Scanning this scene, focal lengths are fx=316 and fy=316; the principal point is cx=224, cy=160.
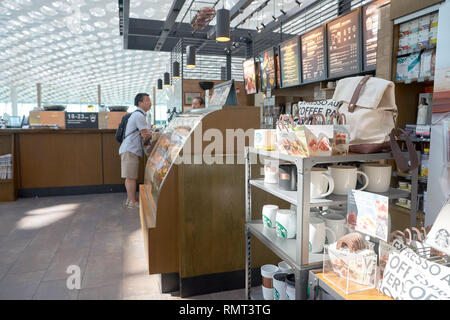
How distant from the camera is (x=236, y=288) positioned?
8.16ft

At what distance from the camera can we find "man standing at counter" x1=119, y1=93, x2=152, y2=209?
14.4ft

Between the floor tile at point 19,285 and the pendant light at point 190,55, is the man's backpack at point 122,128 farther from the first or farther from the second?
the pendant light at point 190,55

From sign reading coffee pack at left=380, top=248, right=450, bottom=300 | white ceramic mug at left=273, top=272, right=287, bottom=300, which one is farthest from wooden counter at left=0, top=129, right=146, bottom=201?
sign reading coffee pack at left=380, top=248, right=450, bottom=300

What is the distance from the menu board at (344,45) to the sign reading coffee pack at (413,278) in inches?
132

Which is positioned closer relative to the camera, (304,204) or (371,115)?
(304,204)

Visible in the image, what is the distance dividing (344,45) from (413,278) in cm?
379

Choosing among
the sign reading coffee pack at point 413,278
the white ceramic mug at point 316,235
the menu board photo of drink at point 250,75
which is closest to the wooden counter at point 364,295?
the sign reading coffee pack at point 413,278

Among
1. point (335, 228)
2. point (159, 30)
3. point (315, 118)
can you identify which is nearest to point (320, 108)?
point (315, 118)

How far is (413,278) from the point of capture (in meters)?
1.03

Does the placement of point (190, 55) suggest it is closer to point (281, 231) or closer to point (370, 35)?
point (370, 35)

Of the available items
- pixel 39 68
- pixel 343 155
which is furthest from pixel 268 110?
pixel 39 68

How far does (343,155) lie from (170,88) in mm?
9581

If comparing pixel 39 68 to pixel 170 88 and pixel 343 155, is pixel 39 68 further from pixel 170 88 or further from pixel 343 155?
pixel 343 155

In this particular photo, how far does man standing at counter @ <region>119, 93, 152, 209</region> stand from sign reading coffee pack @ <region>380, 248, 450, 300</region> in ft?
12.3
